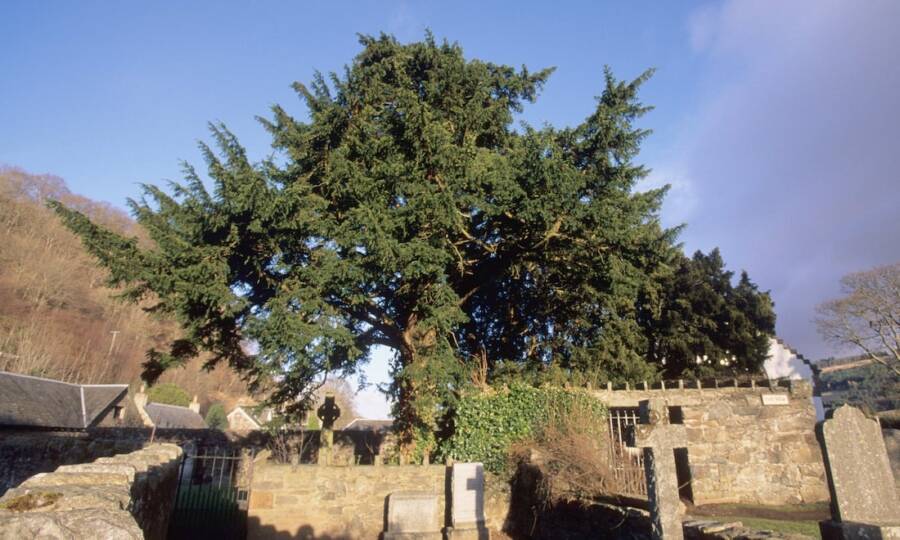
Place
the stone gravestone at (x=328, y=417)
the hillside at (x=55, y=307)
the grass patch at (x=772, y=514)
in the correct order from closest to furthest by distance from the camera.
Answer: the grass patch at (x=772, y=514), the stone gravestone at (x=328, y=417), the hillside at (x=55, y=307)

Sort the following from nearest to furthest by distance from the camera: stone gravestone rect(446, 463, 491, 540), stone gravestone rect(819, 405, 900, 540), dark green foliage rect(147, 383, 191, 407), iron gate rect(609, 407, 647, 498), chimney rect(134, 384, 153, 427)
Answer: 1. stone gravestone rect(819, 405, 900, 540)
2. iron gate rect(609, 407, 647, 498)
3. stone gravestone rect(446, 463, 491, 540)
4. chimney rect(134, 384, 153, 427)
5. dark green foliage rect(147, 383, 191, 407)

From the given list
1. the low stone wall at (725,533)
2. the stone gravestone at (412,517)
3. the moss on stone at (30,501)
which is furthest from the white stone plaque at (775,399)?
the moss on stone at (30,501)

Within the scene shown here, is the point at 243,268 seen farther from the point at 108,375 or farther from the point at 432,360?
the point at 108,375

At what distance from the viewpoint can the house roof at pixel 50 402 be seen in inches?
737

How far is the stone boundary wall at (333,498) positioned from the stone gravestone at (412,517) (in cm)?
43

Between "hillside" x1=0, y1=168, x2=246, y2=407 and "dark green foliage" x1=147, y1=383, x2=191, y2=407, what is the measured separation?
2827 millimetres

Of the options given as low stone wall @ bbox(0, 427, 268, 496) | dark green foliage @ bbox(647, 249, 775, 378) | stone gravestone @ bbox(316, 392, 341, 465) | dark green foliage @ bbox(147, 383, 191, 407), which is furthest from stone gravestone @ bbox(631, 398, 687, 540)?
dark green foliage @ bbox(147, 383, 191, 407)

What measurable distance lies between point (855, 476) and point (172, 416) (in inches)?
1669

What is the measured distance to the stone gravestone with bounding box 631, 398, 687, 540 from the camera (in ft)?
19.7

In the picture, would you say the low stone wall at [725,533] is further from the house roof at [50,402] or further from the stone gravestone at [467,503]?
the house roof at [50,402]

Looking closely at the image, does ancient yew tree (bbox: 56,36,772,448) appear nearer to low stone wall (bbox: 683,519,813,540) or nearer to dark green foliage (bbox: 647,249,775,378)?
low stone wall (bbox: 683,519,813,540)

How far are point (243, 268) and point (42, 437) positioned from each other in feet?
18.9

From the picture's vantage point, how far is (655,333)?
22.2 m

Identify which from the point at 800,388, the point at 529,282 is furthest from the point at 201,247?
the point at 800,388
